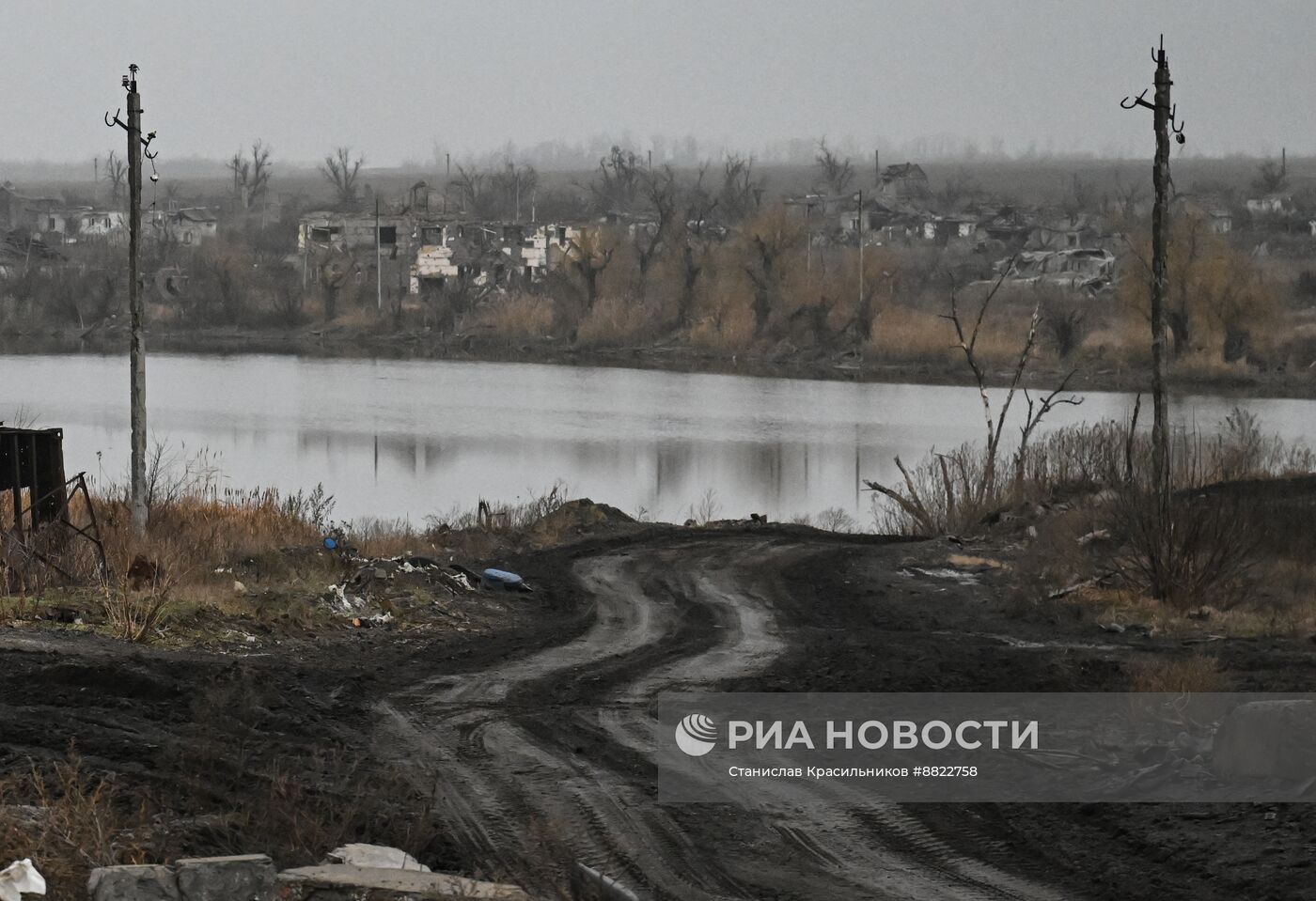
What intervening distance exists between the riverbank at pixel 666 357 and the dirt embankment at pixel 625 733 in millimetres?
43966

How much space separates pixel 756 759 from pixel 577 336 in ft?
236

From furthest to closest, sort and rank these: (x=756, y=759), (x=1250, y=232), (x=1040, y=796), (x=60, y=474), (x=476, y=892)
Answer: (x=1250, y=232) < (x=60, y=474) < (x=756, y=759) < (x=1040, y=796) < (x=476, y=892)

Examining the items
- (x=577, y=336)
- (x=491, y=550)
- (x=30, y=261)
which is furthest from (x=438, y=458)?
(x=30, y=261)

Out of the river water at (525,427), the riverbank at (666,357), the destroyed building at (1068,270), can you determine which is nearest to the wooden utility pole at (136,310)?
the river water at (525,427)

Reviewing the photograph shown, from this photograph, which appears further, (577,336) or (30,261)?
(30,261)

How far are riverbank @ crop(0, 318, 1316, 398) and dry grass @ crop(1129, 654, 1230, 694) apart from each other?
4626cm

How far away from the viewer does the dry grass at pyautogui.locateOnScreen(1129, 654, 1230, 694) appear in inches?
500

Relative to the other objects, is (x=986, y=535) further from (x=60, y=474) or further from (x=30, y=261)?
(x=30, y=261)

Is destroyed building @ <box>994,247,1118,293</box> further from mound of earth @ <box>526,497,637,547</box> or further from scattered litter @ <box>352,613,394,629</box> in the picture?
scattered litter @ <box>352,613,394,629</box>

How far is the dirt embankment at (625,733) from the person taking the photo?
9.38 metres

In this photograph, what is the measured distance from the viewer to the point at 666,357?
257ft

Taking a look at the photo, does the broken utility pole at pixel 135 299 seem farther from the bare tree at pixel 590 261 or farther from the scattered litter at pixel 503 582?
the bare tree at pixel 590 261

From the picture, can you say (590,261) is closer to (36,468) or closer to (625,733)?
(36,468)

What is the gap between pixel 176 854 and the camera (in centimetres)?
867
